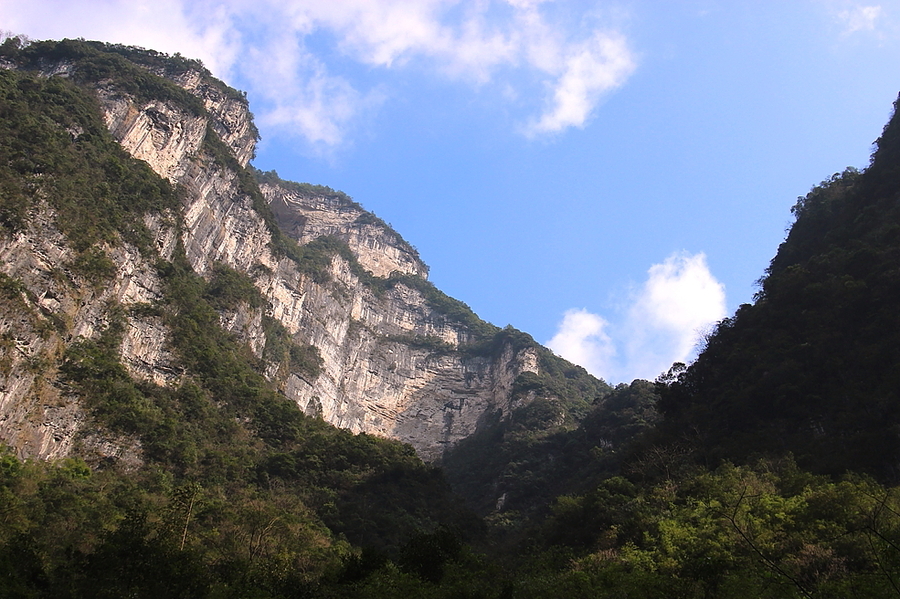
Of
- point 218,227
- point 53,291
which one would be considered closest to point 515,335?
point 218,227

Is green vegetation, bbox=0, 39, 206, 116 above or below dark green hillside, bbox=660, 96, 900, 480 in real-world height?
above

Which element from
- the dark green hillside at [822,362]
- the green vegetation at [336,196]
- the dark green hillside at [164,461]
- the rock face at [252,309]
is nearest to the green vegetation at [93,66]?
the dark green hillside at [164,461]

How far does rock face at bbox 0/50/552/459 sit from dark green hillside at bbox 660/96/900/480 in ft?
88.6

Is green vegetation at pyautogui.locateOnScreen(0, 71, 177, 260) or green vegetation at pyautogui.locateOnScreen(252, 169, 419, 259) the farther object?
green vegetation at pyautogui.locateOnScreen(252, 169, 419, 259)

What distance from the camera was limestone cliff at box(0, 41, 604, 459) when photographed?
87.6 ft

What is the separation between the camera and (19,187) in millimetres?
29547

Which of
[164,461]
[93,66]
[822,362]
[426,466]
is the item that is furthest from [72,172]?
[822,362]

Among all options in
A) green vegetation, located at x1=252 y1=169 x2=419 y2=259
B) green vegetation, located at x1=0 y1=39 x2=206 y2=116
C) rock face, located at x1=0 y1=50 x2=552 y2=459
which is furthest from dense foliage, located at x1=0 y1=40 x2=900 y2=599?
green vegetation, located at x1=252 y1=169 x2=419 y2=259

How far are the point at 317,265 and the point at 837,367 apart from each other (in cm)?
4761

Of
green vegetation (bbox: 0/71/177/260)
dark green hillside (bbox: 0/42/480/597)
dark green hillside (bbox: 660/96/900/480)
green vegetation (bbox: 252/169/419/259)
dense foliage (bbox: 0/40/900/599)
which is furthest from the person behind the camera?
green vegetation (bbox: 252/169/419/259)

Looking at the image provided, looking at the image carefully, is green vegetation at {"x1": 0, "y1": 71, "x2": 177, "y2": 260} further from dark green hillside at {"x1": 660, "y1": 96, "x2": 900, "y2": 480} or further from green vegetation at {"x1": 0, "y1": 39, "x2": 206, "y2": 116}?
dark green hillside at {"x1": 660, "y1": 96, "x2": 900, "y2": 480}

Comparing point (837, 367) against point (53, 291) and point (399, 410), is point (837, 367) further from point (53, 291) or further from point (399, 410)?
point (399, 410)

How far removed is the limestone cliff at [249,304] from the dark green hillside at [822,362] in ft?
87.6

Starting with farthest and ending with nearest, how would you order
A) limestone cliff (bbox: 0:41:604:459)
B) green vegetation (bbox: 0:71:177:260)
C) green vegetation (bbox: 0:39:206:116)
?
green vegetation (bbox: 0:39:206:116) < green vegetation (bbox: 0:71:177:260) < limestone cliff (bbox: 0:41:604:459)
